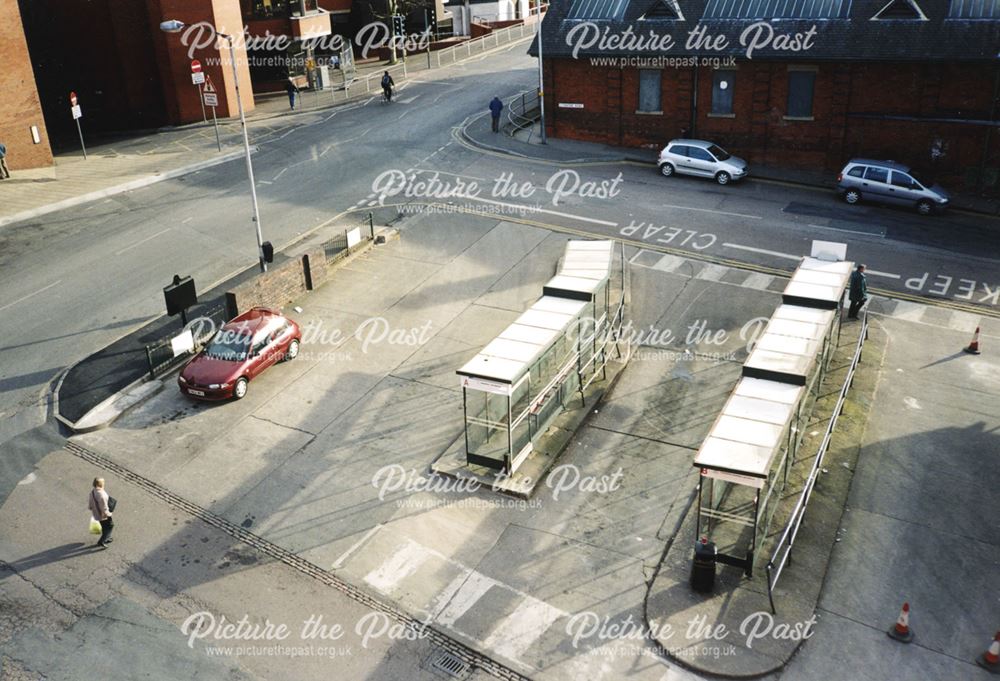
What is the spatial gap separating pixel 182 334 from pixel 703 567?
50.5 ft

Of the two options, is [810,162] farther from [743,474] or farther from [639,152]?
[743,474]

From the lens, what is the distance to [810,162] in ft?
123

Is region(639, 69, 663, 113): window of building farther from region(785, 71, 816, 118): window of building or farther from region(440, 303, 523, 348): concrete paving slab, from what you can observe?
region(440, 303, 523, 348): concrete paving slab

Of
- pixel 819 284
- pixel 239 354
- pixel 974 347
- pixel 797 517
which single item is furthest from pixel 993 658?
pixel 239 354

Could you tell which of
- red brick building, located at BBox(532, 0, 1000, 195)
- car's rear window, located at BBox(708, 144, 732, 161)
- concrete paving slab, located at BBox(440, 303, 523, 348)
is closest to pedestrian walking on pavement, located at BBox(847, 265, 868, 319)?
concrete paving slab, located at BBox(440, 303, 523, 348)

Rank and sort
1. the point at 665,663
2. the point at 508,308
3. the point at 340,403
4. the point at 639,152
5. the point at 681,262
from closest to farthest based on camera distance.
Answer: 1. the point at 665,663
2. the point at 340,403
3. the point at 508,308
4. the point at 681,262
5. the point at 639,152

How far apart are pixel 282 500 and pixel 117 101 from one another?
37025mm

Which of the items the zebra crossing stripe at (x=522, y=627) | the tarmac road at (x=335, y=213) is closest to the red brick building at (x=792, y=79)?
the tarmac road at (x=335, y=213)

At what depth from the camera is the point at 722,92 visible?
3816cm

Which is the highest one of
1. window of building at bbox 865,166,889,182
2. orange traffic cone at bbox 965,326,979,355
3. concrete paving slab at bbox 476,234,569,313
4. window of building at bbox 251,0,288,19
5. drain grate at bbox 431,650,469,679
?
window of building at bbox 251,0,288,19

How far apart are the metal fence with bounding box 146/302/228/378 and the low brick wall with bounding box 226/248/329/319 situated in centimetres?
68

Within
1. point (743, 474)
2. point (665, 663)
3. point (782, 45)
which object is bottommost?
point (665, 663)

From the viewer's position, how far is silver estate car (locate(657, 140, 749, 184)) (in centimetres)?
3572

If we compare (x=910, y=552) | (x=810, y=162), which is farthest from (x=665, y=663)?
(x=810, y=162)
